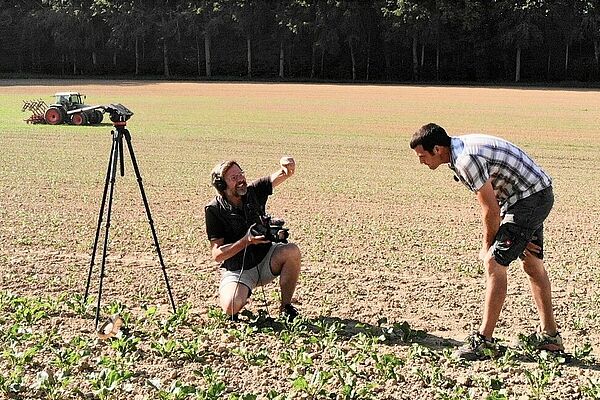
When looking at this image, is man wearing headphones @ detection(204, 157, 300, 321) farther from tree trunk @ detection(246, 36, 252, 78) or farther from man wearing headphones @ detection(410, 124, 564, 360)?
tree trunk @ detection(246, 36, 252, 78)

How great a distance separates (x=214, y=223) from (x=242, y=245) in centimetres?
35

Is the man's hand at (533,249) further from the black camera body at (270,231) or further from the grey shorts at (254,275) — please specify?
the grey shorts at (254,275)

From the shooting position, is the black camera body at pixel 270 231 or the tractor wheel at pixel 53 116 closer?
the black camera body at pixel 270 231

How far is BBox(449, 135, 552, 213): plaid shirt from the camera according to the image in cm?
520

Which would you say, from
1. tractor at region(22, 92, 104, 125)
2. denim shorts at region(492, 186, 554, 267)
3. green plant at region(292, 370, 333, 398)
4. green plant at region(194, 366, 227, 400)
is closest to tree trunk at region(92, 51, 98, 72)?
tractor at region(22, 92, 104, 125)

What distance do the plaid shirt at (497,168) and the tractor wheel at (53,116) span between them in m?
25.4

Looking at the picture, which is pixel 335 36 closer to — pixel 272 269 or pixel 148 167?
pixel 148 167

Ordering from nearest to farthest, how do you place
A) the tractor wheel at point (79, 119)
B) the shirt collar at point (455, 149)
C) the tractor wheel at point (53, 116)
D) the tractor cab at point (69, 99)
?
1. the shirt collar at point (455, 149)
2. the tractor wheel at point (79, 119)
3. the tractor wheel at point (53, 116)
4. the tractor cab at point (69, 99)

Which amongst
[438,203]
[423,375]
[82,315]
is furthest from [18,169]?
[423,375]

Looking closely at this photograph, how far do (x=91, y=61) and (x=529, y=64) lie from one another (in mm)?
39861

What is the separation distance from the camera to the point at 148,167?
17359 millimetres

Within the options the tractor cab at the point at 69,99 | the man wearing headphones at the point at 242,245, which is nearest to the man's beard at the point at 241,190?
the man wearing headphones at the point at 242,245

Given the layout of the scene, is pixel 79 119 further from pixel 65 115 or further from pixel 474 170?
pixel 474 170

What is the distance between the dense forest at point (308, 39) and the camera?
59.8 metres
